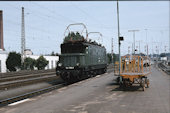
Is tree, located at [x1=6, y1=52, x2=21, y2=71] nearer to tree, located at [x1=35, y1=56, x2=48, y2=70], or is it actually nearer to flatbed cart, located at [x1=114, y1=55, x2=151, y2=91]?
tree, located at [x1=35, y1=56, x2=48, y2=70]

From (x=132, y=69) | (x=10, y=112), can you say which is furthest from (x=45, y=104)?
(x=132, y=69)

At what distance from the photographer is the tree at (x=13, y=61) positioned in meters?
40.7

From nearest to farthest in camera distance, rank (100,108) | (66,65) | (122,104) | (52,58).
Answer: (100,108) < (122,104) < (66,65) < (52,58)

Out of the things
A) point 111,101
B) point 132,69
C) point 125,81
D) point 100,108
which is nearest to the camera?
point 100,108

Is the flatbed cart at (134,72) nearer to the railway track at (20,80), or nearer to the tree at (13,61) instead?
the railway track at (20,80)

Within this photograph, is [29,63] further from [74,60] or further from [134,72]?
[134,72]

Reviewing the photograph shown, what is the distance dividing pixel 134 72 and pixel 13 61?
1257 inches

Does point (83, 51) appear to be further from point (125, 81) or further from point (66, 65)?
point (125, 81)

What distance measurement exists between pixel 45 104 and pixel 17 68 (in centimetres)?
3694

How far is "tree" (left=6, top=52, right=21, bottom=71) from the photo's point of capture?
133 ft

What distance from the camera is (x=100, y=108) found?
795cm

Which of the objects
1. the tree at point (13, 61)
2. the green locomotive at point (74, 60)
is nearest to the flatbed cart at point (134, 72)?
the green locomotive at point (74, 60)

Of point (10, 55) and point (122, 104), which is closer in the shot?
point (122, 104)

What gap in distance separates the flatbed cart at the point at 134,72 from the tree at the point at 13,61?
29.7 metres
